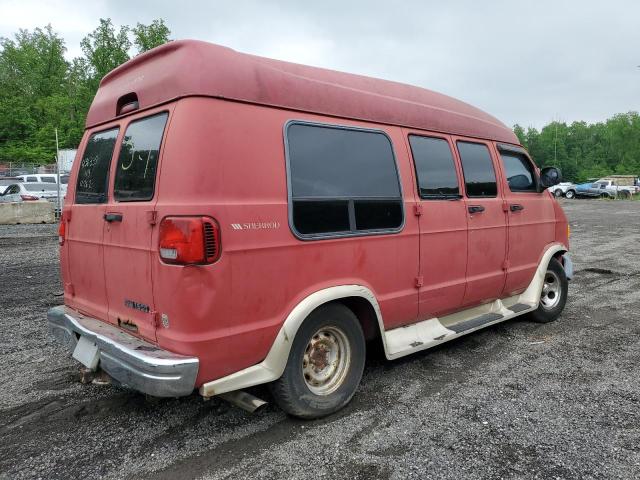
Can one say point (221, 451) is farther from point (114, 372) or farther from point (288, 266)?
point (288, 266)

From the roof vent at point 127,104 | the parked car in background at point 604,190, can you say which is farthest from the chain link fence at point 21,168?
the parked car in background at point 604,190

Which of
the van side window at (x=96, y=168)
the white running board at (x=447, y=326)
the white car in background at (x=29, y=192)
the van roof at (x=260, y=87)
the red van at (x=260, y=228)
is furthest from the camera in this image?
the white car in background at (x=29, y=192)

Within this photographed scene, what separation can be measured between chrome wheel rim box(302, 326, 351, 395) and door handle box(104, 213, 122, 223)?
150 cm

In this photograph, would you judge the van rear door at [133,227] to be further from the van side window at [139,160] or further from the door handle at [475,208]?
the door handle at [475,208]

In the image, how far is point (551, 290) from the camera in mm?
5867

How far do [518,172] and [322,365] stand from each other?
3.30 meters

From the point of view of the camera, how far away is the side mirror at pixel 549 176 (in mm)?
5434

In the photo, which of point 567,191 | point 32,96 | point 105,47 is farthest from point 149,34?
point 567,191

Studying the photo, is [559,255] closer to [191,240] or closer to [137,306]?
[191,240]

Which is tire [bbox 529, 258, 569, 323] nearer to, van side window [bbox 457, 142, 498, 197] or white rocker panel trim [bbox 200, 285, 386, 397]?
van side window [bbox 457, 142, 498, 197]

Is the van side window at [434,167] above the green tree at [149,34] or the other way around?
the other way around

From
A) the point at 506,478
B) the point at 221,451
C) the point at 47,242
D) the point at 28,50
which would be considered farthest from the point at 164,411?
the point at 28,50

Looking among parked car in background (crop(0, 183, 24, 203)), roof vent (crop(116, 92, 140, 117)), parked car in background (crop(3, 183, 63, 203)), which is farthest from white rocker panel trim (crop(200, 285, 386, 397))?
parked car in background (crop(0, 183, 24, 203))

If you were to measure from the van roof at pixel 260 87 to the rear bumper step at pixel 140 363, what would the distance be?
4.97 ft
